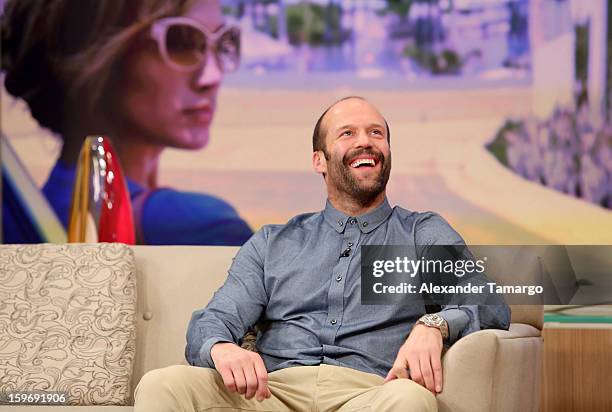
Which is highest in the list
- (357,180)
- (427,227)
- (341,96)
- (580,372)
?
(341,96)

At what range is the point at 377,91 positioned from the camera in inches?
188

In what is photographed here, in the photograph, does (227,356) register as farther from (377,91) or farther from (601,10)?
(601,10)

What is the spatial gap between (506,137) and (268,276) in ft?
8.23

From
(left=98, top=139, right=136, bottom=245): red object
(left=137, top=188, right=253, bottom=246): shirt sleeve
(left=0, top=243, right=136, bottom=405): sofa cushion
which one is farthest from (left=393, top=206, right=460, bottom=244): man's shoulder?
(left=137, top=188, right=253, bottom=246): shirt sleeve

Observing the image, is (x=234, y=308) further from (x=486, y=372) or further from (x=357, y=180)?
(x=486, y=372)

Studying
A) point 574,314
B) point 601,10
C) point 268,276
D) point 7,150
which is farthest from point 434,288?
point 7,150

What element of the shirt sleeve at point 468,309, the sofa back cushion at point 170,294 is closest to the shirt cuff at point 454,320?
the shirt sleeve at point 468,309

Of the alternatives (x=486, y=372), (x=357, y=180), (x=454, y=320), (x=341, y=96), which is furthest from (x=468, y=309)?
(x=341, y=96)

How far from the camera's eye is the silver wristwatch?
2080 millimetres

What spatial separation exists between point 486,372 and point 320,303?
49 centimetres

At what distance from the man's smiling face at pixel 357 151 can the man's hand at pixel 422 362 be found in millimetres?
517

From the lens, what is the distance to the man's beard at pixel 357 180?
7.98 feet

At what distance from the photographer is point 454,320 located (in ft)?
6.95

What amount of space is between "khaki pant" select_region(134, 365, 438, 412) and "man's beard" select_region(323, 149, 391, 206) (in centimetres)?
47
